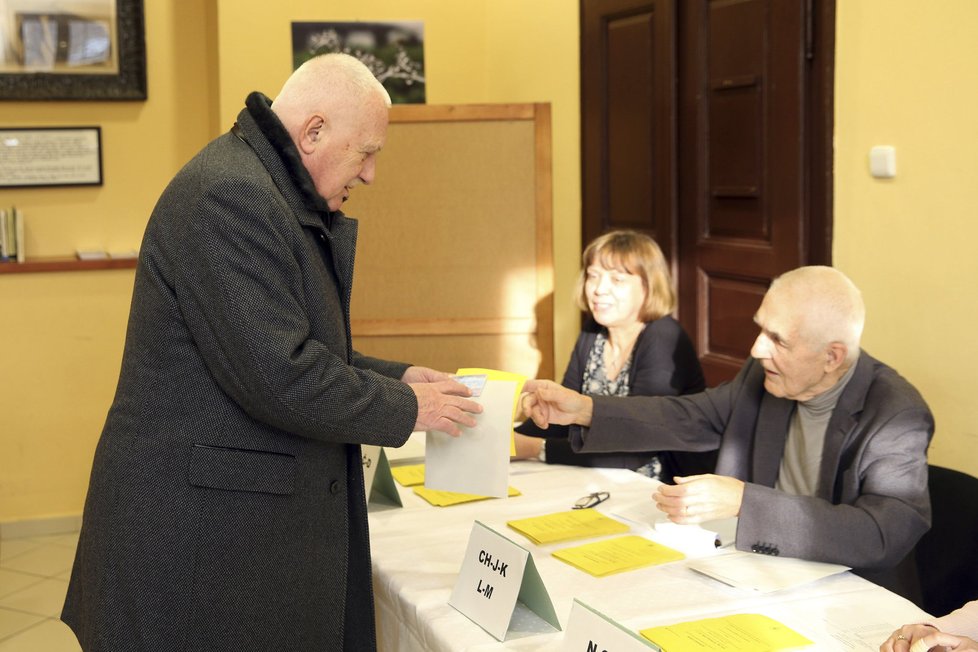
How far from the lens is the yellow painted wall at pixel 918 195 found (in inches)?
108

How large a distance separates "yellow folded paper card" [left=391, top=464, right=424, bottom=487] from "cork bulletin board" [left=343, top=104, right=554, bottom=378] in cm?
123

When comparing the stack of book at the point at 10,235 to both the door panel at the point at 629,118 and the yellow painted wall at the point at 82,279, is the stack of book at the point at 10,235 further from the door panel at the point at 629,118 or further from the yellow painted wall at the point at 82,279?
the door panel at the point at 629,118

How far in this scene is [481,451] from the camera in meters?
2.06

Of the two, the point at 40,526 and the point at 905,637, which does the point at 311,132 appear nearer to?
the point at 905,637

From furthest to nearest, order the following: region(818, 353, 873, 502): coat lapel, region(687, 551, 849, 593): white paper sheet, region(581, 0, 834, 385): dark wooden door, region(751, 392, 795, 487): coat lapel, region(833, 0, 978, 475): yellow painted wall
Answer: region(581, 0, 834, 385): dark wooden door → region(833, 0, 978, 475): yellow painted wall → region(751, 392, 795, 487): coat lapel → region(818, 353, 873, 502): coat lapel → region(687, 551, 849, 593): white paper sheet

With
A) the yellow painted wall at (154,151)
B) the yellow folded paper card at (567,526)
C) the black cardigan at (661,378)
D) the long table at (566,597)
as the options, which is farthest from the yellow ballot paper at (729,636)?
the yellow painted wall at (154,151)

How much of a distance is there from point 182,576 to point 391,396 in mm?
455

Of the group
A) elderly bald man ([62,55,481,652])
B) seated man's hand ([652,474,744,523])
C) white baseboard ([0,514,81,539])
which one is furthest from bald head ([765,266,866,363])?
white baseboard ([0,514,81,539])

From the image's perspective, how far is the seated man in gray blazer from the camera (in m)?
1.89

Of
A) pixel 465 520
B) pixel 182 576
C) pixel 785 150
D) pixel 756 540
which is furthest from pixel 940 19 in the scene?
pixel 182 576

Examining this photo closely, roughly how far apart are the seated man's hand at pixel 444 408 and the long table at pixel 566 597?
0.85 feet

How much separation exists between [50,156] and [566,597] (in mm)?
4030

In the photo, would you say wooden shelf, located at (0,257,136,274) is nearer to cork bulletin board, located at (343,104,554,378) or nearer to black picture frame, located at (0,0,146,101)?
black picture frame, located at (0,0,146,101)

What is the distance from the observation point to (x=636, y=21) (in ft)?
14.2
